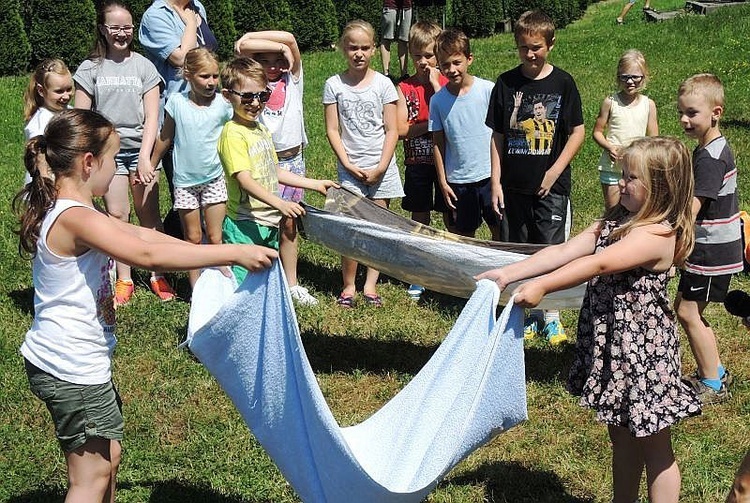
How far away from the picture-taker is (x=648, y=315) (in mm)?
3461

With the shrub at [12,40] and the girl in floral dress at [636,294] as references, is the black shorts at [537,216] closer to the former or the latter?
the girl in floral dress at [636,294]

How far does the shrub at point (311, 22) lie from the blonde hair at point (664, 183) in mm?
14571

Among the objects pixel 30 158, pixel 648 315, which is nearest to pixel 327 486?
pixel 648 315

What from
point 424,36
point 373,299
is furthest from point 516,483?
point 424,36

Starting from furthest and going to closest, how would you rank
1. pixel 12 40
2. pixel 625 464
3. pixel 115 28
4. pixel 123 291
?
1. pixel 12 40
2. pixel 123 291
3. pixel 115 28
4. pixel 625 464

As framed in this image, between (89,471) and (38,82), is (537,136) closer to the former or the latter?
(38,82)

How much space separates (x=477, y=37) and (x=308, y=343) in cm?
1544

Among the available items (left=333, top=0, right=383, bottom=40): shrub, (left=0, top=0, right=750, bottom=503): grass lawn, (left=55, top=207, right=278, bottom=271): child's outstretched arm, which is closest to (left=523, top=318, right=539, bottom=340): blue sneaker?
(left=0, top=0, right=750, bottom=503): grass lawn

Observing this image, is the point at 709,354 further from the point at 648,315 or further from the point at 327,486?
the point at 327,486

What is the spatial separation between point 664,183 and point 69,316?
2188 mm

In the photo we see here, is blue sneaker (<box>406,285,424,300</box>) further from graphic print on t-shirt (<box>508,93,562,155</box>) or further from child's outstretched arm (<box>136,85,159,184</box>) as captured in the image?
child's outstretched arm (<box>136,85,159,184</box>)

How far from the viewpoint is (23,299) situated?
6.54 metres

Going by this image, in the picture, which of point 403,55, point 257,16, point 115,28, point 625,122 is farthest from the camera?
point 257,16

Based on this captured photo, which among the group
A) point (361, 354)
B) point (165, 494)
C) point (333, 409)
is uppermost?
point (361, 354)
